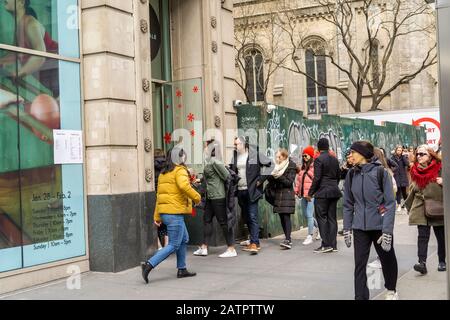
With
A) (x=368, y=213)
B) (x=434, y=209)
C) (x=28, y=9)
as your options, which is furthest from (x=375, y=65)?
(x=368, y=213)

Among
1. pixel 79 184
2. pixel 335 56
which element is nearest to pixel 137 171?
pixel 79 184

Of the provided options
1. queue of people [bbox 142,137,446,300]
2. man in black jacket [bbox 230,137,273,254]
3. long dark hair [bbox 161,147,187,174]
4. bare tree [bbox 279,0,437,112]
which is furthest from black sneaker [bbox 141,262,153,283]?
bare tree [bbox 279,0,437,112]

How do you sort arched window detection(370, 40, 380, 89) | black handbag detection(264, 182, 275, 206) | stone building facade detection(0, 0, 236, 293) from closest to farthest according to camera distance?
1. stone building facade detection(0, 0, 236, 293)
2. black handbag detection(264, 182, 275, 206)
3. arched window detection(370, 40, 380, 89)

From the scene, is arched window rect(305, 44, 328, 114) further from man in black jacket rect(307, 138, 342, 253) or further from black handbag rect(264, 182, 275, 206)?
man in black jacket rect(307, 138, 342, 253)

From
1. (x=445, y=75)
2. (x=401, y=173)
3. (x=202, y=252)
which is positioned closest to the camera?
(x=445, y=75)

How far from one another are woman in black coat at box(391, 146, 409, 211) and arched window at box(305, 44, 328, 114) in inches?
875

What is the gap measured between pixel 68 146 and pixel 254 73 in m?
31.9

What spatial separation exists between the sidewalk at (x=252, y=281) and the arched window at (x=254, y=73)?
2858 cm

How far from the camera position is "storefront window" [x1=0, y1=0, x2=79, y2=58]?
7.15 meters

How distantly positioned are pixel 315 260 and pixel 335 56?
30.7 metres

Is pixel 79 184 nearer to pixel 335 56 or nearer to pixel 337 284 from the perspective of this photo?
pixel 337 284

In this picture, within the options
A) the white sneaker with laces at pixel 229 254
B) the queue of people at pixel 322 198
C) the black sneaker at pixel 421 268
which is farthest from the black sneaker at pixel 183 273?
the black sneaker at pixel 421 268

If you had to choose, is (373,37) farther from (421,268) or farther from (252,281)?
(252,281)

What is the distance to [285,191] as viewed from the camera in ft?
32.6
